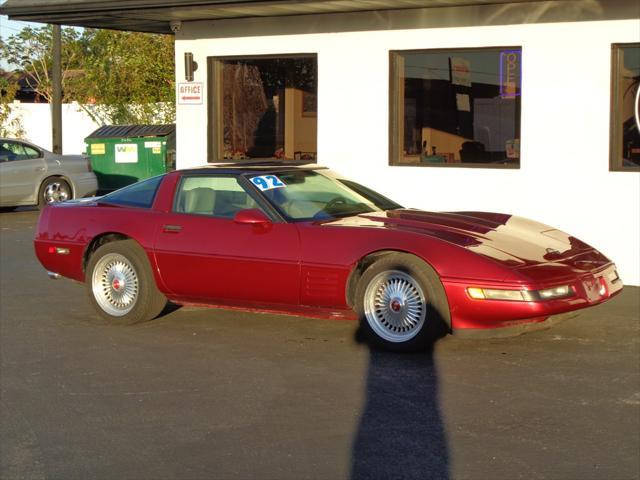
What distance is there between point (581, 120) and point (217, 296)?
15.8 ft

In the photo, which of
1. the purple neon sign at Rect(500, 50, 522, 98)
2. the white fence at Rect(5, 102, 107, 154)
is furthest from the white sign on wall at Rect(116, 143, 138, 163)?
the purple neon sign at Rect(500, 50, 522, 98)

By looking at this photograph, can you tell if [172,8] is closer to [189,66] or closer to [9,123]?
[189,66]

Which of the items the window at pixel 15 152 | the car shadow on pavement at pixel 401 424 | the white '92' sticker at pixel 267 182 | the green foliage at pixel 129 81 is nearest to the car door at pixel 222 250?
the white '92' sticker at pixel 267 182

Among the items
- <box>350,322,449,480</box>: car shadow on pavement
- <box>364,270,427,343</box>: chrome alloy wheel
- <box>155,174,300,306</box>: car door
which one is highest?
<box>155,174,300,306</box>: car door

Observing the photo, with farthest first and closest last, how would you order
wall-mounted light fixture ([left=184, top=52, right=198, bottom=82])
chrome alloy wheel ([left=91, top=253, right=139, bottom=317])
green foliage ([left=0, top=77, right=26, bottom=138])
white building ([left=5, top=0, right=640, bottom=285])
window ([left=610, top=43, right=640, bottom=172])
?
green foliage ([left=0, top=77, right=26, bottom=138]) < wall-mounted light fixture ([left=184, top=52, right=198, bottom=82]) < white building ([left=5, top=0, right=640, bottom=285]) < window ([left=610, top=43, right=640, bottom=172]) < chrome alloy wheel ([left=91, top=253, right=139, bottom=317])

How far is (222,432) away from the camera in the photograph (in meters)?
5.77

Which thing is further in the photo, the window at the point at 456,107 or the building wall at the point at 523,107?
the window at the point at 456,107

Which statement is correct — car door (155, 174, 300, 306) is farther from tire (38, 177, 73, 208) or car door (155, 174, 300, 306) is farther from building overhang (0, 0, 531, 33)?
tire (38, 177, 73, 208)

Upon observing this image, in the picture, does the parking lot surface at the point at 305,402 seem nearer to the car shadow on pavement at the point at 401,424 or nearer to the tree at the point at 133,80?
the car shadow on pavement at the point at 401,424

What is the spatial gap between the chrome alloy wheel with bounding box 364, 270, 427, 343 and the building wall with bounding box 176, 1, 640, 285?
13.6 feet

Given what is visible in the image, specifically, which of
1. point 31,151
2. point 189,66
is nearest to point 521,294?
point 189,66

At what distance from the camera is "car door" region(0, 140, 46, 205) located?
1931cm

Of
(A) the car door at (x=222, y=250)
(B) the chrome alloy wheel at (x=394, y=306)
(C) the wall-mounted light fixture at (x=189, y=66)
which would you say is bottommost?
(B) the chrome alloy wheel at (x=394, y=306)

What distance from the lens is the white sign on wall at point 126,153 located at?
22219 millimetres
